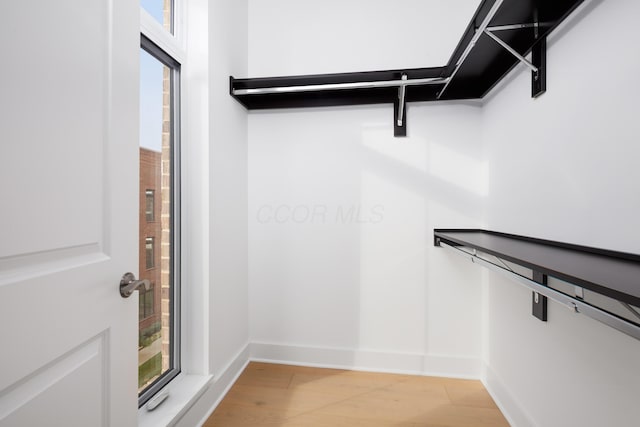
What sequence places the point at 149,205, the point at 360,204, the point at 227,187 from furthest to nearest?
1. the point at 360,204
2. the point at 227,187
3. the point at 149,205

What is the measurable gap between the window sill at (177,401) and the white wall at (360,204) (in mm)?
639

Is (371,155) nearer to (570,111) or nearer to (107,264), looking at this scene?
(570,111)

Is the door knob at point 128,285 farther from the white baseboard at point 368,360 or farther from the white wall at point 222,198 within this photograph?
the white baseboard at point 368,360

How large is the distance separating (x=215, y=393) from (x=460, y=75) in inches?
86.4

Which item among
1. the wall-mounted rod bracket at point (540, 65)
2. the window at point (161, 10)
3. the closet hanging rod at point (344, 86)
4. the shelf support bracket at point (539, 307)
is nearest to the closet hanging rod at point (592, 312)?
the shelf support bracket at point (539, 307)

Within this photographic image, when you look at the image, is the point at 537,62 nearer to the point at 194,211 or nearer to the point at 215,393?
the point at 194,211

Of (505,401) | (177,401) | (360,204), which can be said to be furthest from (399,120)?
(177,401)

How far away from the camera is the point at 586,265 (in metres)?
0.77

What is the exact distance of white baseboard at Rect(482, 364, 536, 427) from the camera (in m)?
1.35

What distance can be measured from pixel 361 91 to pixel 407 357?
69.4 inches

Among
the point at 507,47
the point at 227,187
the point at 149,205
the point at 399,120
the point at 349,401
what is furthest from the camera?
the point at 399,120

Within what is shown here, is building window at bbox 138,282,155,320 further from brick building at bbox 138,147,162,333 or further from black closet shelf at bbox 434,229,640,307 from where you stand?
black closet shelf at bbox 434,229,640,307

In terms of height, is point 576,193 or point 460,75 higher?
point 460,75

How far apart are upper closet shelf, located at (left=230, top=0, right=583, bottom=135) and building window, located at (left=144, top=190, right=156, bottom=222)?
84cm
